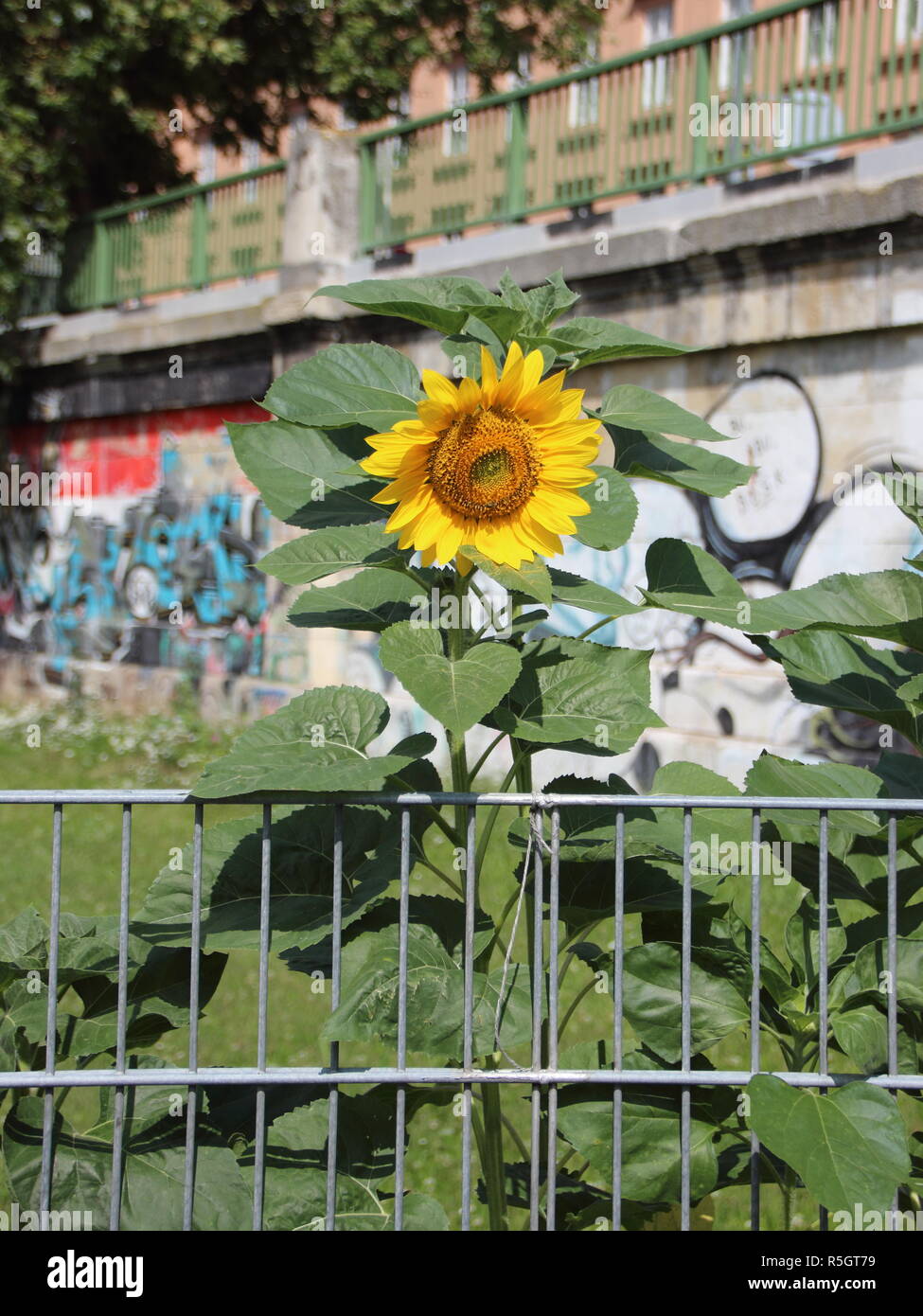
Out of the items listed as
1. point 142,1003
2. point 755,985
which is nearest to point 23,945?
point 142,1003

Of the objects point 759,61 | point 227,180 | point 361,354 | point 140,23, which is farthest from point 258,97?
point 361,354

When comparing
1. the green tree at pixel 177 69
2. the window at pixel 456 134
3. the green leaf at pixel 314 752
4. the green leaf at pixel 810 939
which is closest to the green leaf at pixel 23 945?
the green leaf at pixel 314 752

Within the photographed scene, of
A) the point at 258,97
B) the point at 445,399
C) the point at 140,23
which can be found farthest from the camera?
the point at 258,97

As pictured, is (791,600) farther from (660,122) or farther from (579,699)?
(660,122)

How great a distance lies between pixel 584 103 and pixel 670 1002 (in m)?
8.85

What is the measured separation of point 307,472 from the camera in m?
2.54

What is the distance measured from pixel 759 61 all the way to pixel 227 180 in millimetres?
6531

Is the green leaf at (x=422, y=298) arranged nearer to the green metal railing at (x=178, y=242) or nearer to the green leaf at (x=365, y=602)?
the green leaf at (x=365, y=602)

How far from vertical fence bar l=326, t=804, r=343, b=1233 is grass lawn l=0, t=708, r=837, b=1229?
0.25 meters

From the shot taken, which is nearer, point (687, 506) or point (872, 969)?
point (872, 969)

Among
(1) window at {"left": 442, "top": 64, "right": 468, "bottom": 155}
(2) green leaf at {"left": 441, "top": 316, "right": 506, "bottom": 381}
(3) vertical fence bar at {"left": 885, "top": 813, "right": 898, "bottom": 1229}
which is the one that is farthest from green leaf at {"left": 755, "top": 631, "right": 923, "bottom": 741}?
(1) window at {"left": 442, "top": 64, "right": 468, "bottom": 155}

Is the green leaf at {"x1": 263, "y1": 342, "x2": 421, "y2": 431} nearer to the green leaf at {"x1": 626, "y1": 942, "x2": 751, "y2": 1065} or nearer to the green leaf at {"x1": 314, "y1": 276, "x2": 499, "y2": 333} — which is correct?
the green leaf at {"x1": 314, "y1": 276, "x2": 499, "y2": 333}
